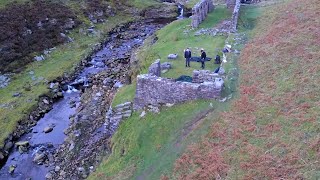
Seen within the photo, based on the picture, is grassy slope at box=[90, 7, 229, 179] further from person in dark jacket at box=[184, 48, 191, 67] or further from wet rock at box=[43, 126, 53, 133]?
wet rock at box=[43, 126, 53, 133]

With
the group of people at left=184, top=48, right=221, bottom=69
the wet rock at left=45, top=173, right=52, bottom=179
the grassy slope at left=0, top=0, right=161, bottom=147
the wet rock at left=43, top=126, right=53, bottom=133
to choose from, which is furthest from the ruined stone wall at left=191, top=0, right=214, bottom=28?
the wet rock at left=45, top=173, right=52, bottom=179

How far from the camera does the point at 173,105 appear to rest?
34.7 metres

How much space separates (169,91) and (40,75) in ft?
90.8

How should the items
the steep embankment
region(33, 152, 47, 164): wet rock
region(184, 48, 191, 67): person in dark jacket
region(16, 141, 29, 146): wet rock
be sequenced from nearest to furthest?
the steep embankment < region(33, 152, 47, 164): wet rock < region(16, 141, 29, 146): wet rock < region(184, 48, 191, 67): person in dark jacket

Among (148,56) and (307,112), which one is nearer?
(307,112)

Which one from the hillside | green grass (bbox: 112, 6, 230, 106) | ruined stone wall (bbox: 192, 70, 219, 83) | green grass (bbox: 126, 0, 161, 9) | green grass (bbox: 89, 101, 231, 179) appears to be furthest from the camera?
green grass (bbox: 126, 0, 161, 9)

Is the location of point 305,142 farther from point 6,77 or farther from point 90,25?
point 90,25

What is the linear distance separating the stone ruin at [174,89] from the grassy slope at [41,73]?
16635 millimetres

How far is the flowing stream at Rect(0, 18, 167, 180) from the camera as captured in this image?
3722 cm

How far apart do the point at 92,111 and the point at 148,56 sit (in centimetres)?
1135

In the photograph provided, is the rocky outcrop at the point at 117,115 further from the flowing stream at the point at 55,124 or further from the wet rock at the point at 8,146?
the wet rock at the point at 8,146

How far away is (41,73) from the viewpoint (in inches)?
2219

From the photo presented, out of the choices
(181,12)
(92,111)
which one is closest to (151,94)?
(92,111)

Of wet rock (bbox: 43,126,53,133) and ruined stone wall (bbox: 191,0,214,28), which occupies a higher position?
ruined stone wall (bbox: 191,0,214,28)
